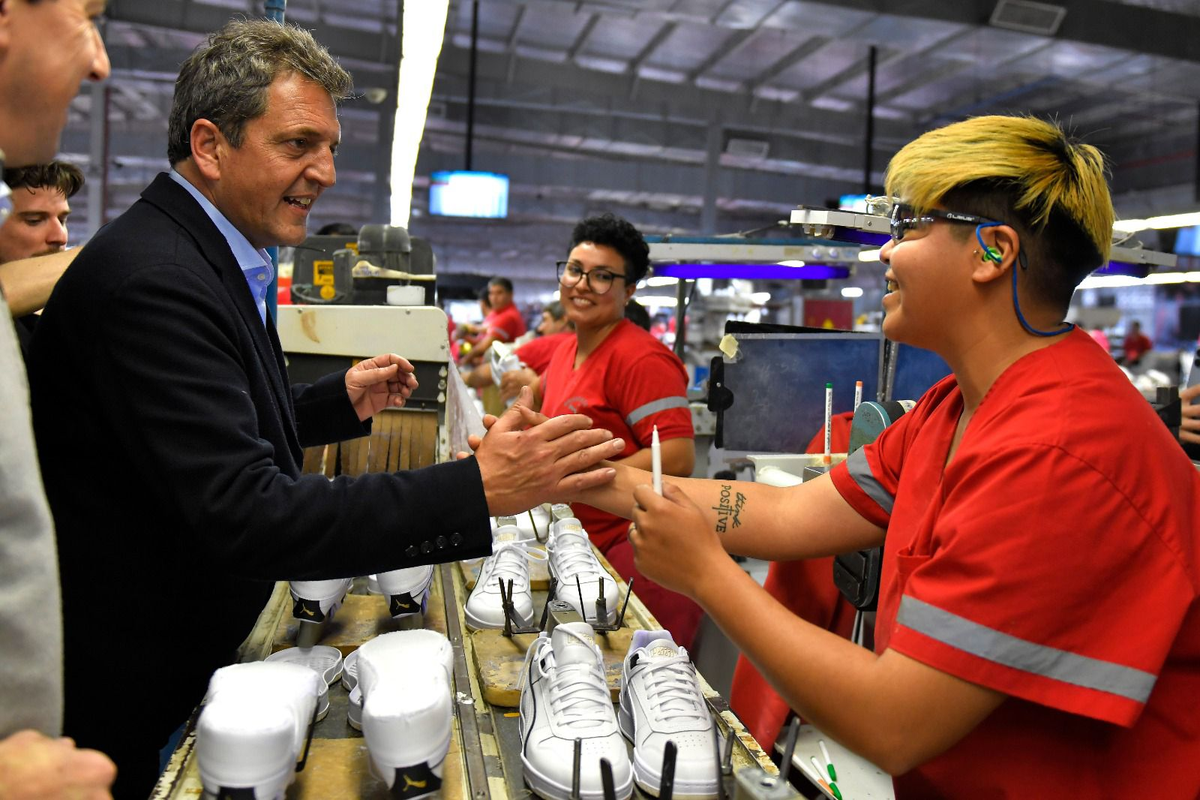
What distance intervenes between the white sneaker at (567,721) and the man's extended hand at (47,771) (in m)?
0.55

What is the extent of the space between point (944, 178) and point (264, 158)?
1.17 metres

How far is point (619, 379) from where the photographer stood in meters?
3.16

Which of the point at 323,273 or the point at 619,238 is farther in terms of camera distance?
the point at 323,273

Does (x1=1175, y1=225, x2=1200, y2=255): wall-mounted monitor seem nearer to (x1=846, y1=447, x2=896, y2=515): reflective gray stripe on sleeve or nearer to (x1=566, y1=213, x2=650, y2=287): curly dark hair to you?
(x1=566, y1=213, x2=650, y2=287): curly dark hair

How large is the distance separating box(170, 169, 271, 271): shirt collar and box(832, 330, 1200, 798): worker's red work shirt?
1.26 m

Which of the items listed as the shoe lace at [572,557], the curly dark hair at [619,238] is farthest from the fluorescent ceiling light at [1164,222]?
the shoe lace at [572,557]

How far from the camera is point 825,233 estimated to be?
223 centimetres

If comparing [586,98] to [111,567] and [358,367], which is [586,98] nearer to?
[358,367]

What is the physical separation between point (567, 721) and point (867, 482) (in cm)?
79

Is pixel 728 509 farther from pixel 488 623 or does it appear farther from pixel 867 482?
pixel 488 623

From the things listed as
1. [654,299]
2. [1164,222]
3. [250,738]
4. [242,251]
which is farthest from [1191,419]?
[654,299]

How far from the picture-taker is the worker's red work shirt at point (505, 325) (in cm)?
855

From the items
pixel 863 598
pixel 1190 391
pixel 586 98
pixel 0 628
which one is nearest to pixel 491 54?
pixel 586 98

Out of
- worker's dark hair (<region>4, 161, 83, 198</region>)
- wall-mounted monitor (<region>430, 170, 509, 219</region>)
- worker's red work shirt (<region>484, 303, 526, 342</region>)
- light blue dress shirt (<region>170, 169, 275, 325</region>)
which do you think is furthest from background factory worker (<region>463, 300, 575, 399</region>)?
wall-mounted monitor (<region>430, 170, 509, 219</region>)
